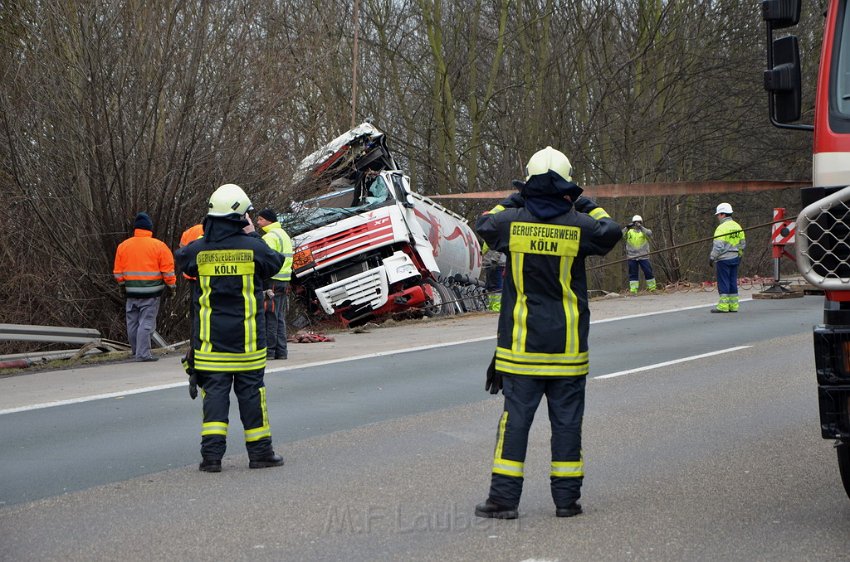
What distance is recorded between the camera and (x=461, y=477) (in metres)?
6.99

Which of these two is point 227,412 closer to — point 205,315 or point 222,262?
point 205,315

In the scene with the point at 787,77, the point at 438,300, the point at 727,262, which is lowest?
the point at 438,300

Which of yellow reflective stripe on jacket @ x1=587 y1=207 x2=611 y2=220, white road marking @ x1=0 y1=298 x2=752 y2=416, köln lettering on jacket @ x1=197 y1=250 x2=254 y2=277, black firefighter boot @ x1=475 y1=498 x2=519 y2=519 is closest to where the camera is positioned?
black firefighter boot @ x1=475 y1=498 x2=519 y2=519

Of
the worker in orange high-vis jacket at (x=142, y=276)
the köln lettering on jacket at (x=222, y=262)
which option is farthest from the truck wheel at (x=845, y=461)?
the worker in orange high-vis jacket at (x=142, y=276)

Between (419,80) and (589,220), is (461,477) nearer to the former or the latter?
(589,220)

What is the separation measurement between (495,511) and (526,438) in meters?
0.39

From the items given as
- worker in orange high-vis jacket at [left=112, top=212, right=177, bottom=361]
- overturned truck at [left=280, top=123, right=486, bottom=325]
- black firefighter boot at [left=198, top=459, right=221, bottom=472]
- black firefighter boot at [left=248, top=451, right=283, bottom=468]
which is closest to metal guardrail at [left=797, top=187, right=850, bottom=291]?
black firefighter boot at [left=248, top=451, right=283, bottom=468]

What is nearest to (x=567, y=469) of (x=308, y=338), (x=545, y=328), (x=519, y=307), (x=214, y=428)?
(x=545, y=328)

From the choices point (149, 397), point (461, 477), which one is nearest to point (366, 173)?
point (149, 397)

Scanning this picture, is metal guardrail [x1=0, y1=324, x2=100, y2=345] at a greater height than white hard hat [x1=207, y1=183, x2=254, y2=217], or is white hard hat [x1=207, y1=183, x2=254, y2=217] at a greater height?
white hard hat [x1=207, y1=183, x2=254, y2=217]

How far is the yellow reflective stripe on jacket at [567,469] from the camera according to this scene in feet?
19.5

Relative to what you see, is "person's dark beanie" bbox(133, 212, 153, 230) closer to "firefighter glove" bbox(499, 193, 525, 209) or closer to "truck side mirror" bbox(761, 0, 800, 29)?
"firefighter glove" bbox(499, 193, 525, 209)

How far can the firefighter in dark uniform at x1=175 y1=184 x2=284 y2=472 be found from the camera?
7387mm

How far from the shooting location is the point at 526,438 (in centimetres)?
594
